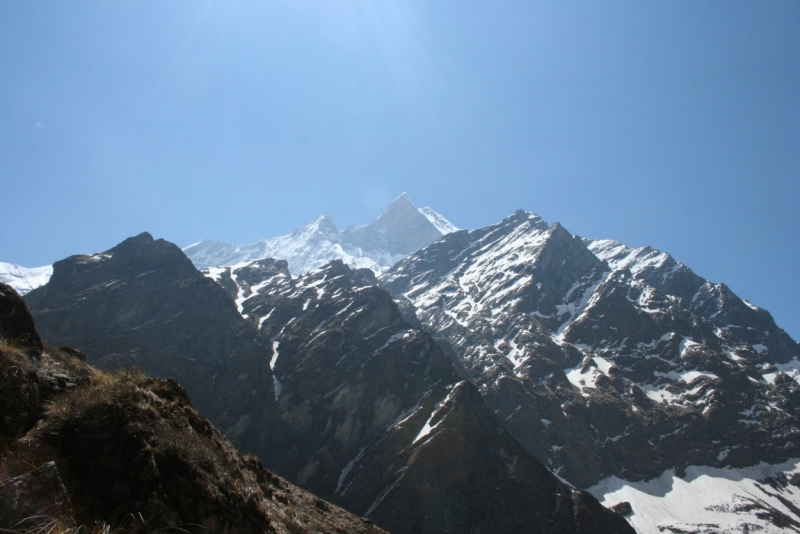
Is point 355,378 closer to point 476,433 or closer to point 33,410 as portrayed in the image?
point 476,433

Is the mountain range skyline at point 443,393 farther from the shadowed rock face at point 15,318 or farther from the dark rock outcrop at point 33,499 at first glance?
the dark rock outcrop at point 33,499

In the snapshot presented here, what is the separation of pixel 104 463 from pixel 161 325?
129m

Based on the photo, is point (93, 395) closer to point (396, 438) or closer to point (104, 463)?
point (104, 463)

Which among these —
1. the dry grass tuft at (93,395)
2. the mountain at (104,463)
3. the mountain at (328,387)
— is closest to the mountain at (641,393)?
the mountain at (328,387)

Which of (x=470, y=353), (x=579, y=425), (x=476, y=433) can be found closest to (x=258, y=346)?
(x=476, y=433)

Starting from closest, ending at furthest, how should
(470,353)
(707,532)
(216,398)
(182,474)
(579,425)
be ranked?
(182,474), (707,532), (216,398), (579,425), (470,353)

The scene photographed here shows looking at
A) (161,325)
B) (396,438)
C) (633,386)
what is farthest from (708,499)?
(161,325)

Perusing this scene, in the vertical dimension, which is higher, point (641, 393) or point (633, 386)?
point (633, 386)

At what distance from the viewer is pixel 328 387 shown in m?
113

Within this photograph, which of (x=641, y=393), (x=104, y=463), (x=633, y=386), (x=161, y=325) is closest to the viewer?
(x=104, y=463)

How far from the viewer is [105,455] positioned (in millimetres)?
9617

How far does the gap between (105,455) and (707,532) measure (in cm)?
13061

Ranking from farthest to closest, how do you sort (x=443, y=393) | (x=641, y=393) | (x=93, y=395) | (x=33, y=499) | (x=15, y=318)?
(x=641, y=393) → (x=443, y=393) → (x=15, y=318) → (x=93, y=395) → (x=33, y=499)

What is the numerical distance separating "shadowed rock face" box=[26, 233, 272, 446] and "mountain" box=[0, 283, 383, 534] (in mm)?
99095
